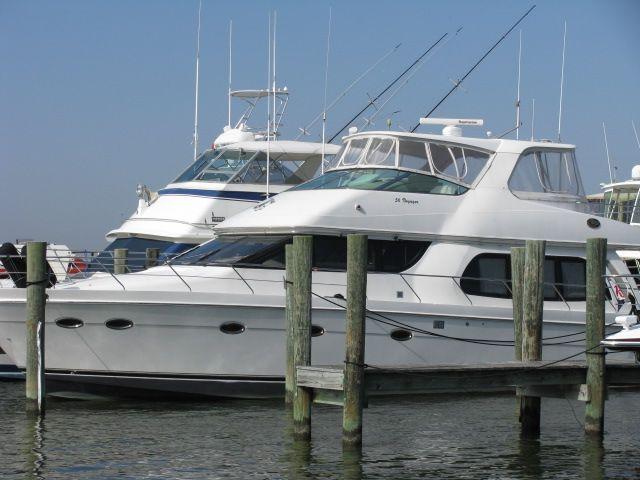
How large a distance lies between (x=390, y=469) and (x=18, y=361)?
5803 mm

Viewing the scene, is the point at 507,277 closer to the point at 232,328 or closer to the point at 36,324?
the point at 232,328

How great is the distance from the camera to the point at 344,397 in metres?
11.5

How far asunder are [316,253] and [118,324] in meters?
2.94

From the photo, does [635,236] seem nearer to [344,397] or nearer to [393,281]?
[393,281]

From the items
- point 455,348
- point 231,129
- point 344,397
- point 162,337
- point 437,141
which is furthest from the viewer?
point 231,129

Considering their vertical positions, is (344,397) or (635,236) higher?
(635,236)

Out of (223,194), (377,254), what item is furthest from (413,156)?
(223,194)

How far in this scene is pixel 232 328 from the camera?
50.0 ft

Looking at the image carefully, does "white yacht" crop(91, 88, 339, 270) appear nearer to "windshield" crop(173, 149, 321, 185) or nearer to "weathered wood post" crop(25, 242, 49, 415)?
"windshield" crop(173, 149, 321, 185)

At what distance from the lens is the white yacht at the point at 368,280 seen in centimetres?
1500

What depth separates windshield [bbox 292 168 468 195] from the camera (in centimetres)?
1664

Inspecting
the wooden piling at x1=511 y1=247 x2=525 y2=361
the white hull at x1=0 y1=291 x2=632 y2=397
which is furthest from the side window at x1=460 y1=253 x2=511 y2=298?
the wooden piling at x1=511 y1=247 x2=525 y2=361

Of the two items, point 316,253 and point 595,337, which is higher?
point 316,253

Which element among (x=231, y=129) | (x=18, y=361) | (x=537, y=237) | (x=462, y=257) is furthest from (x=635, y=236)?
(x=231, y=129)
